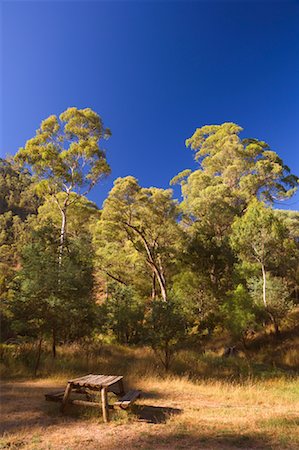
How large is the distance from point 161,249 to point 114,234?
3.93 meters

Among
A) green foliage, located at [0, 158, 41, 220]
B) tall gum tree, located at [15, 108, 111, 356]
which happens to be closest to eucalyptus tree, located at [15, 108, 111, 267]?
tall gum tree, located at [15, 108, 111, 356]

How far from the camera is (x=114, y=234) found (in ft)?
75.1

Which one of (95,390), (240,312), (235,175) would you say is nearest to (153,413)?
(95,390)

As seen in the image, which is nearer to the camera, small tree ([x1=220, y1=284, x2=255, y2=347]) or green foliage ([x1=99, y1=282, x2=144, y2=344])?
small tree ([x1=220, y1=284, x2=255, y2=347])

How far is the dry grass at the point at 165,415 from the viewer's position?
14.7 ft

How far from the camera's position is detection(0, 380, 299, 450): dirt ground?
14.4 feet

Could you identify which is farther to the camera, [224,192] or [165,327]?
[224,192]

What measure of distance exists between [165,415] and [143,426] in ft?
3.01

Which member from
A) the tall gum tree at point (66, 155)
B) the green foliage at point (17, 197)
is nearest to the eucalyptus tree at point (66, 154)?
the tall gum tree at point (66, 155)

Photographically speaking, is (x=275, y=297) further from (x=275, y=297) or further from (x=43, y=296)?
(x=43, y=296)

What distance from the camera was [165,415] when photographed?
6.00 metres

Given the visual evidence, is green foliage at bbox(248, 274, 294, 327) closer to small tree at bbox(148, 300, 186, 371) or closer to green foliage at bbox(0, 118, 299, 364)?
green foliage at bbox(0, 118, 299, 364)

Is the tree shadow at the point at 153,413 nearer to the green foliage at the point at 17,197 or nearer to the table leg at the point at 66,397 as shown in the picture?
the table leg at the point at 66,397

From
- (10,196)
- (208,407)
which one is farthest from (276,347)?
(10,196)
